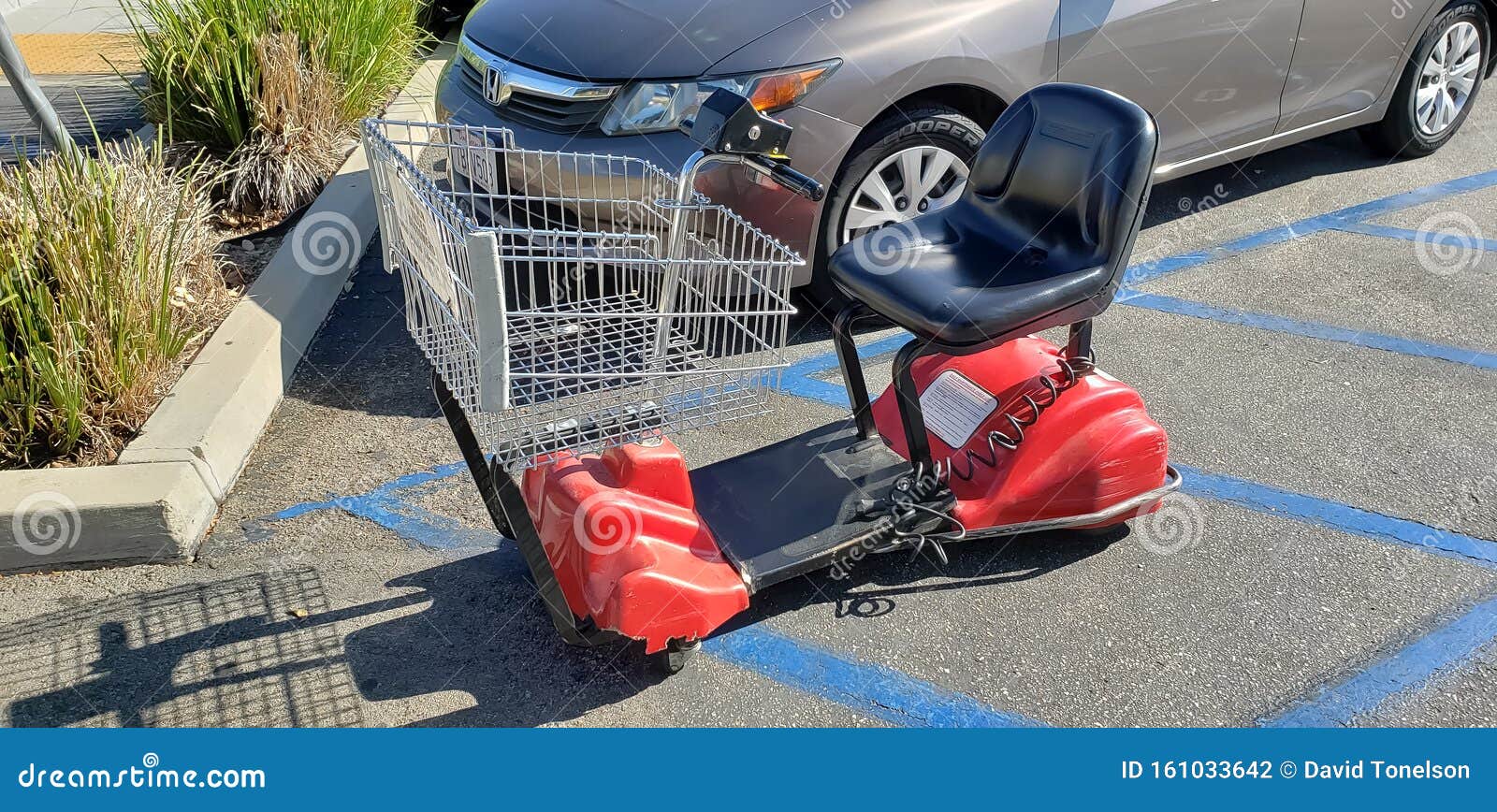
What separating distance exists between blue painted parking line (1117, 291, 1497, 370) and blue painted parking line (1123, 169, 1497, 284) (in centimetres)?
20

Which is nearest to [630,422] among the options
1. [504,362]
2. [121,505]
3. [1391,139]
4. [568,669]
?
[504,362]

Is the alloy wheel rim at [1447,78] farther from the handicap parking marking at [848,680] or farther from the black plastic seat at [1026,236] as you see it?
the handicap parking marking at [848,680]

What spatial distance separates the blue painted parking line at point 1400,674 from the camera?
118 inches

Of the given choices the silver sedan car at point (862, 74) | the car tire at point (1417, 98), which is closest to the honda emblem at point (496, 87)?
the silver sedan car at point (862, 74)

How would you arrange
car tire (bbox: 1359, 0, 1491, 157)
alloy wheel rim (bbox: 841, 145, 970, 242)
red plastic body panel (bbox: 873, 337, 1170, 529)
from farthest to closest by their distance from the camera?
car tire (bbox: 1359, 0, 1491, 157), alloy wheel rim (bbox: 841, 145, 970, 242), red plastic body panel (bbox: 873, 337, 1170, 529)

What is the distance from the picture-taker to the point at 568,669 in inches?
124

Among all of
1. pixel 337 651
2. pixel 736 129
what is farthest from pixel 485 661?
pixel 736 129

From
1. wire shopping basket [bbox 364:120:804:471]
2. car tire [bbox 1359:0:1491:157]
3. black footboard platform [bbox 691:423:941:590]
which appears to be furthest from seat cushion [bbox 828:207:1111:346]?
car tire [bbox 1359:0:1491:157]

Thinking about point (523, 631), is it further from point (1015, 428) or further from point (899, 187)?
point (899, 187)

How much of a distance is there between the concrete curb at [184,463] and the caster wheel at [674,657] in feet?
5.15

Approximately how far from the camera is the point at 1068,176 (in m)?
3.32

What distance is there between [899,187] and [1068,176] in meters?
1.50

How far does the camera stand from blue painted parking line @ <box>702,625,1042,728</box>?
302 centimetres

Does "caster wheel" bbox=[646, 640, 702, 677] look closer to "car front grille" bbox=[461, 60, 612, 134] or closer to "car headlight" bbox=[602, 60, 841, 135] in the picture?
"car headlight" bbox=[602, 60, 841, 135]
